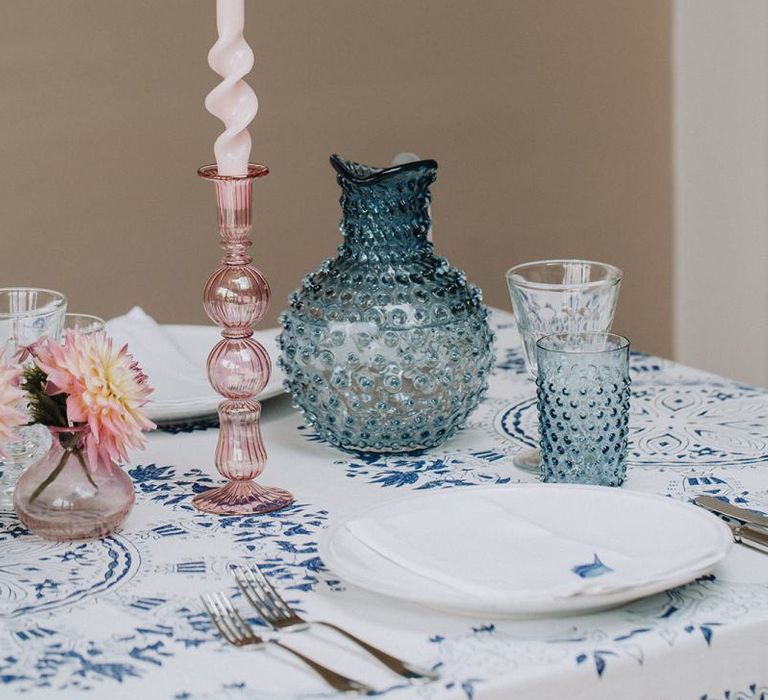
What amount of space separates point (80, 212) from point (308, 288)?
6.71ft

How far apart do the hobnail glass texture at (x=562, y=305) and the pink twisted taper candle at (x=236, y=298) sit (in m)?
0.25

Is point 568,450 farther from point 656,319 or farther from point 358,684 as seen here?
point 656,319

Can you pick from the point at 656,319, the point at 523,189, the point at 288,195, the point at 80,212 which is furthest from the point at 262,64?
the point at 656,319

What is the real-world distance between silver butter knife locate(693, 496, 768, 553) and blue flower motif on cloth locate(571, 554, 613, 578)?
0.15 meters

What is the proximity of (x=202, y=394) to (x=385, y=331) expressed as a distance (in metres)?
0.30

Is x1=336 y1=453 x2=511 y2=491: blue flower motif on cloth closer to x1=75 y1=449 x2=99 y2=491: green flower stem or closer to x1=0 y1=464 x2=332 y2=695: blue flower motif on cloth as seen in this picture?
x1=0 y1=464 x2=332 y2=695: blue flower motif on cloth

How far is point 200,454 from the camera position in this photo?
1266 millimetres

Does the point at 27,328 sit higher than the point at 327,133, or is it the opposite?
the point at 327,133

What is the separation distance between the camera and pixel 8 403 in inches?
37.5

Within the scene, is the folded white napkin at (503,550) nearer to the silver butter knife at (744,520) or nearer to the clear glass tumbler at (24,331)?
the silver butter knife at (744,520)

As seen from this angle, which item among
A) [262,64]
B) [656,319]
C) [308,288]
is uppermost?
[262,64]

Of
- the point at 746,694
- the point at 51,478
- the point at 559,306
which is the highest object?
Result: the point at 559,306

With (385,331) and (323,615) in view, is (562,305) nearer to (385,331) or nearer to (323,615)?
(385,331)

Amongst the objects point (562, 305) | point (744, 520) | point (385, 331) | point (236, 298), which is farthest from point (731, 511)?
point (236, 298)
